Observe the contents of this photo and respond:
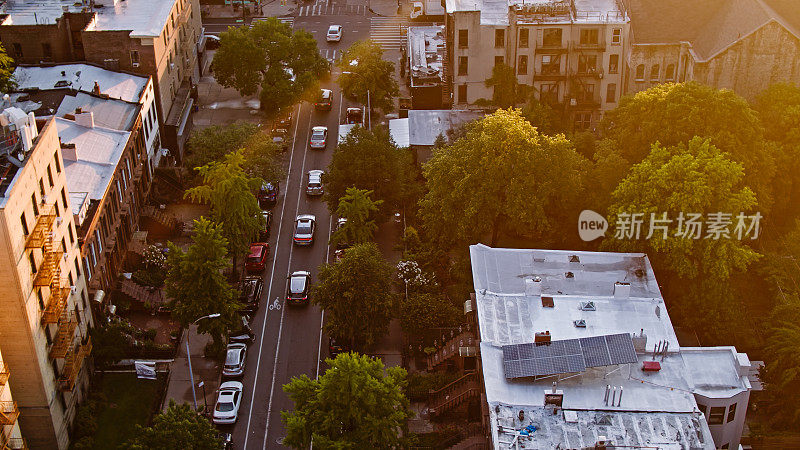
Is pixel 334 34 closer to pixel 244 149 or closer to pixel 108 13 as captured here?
pixel 108 13

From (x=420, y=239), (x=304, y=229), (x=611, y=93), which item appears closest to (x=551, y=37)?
(x=611, y=93)

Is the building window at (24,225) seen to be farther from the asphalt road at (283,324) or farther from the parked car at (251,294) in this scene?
the parked car at (251,294)

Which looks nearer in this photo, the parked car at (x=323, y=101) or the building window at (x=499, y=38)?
the building window at (x=499, y=38)

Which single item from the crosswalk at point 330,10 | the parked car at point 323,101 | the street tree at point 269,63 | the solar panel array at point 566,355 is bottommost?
the parked car at point 323,101

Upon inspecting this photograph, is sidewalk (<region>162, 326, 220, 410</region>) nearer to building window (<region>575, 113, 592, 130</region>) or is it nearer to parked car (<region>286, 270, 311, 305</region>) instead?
parked car (<region>286, 270, 311, 305</region>)

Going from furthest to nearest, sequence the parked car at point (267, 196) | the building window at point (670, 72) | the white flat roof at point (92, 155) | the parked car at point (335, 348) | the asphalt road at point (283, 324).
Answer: the building window at point (670, 72) < the parked car at point (267, 196) < the white flat roof at point (92, 155) < the parked car at point (335, 348) < the asphalt road at point (283, 324)

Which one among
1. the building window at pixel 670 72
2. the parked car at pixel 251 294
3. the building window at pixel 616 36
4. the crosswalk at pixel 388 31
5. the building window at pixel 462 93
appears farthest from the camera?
the crosswalk at pixel 388 31

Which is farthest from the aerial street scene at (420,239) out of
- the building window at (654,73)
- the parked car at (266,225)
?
the parked car at (266,225)
